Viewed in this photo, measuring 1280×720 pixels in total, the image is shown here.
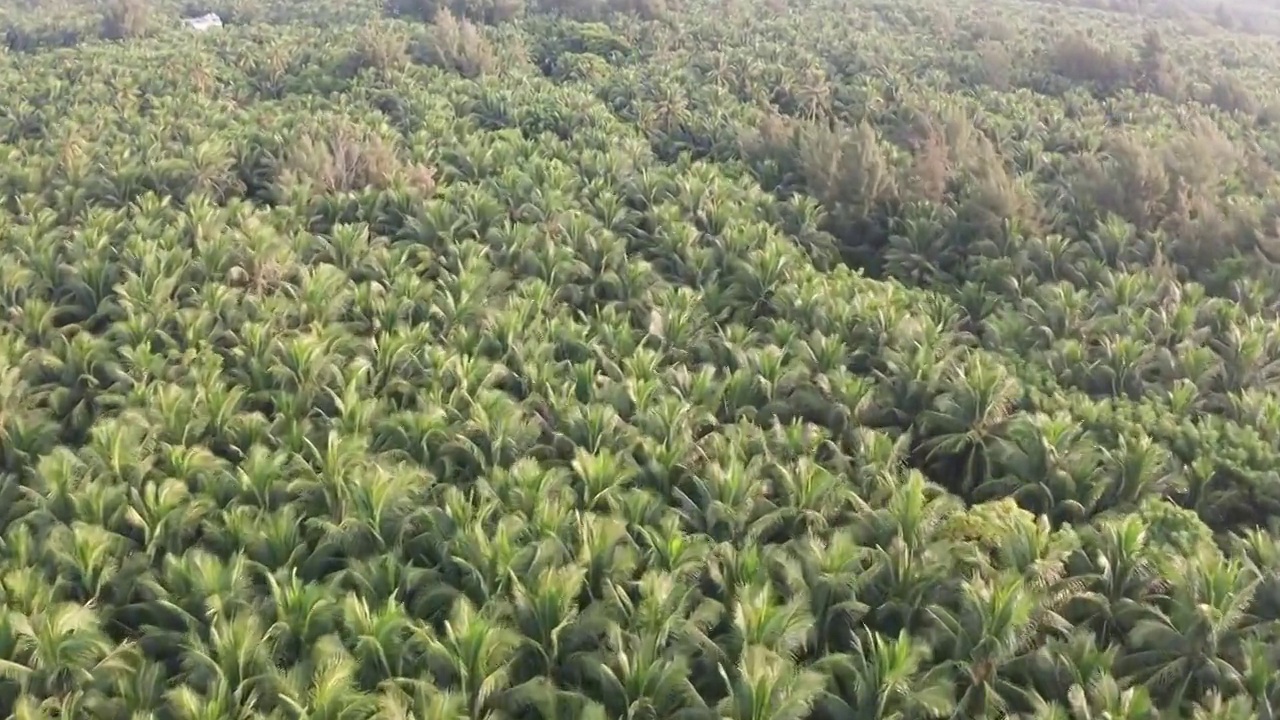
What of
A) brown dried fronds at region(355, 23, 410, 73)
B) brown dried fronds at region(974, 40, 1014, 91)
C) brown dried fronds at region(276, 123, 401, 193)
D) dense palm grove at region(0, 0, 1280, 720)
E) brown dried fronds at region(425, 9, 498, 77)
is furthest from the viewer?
brown dried fronds at region(974, 40, 1014, 91)

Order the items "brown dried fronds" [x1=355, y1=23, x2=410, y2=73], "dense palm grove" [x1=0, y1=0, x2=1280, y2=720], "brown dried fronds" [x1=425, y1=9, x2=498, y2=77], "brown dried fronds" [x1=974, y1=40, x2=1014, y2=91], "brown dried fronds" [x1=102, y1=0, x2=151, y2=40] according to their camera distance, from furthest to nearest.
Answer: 1. "brown dried fronds" [x1=102, y1=0, x2=151, y2=40]
2. "brown dried fronds" [x1=974, y1=40, x2=1014, y2=91]
3. "brown dried fronds" [x1=425, y1=9, x2=498, y2=77]
4. "brown dried fronds" [x1=355, y1=23, x2=410, y2=73]
5. "dense palm grove" [x1=0, y1=0, x2=1280, y2=720]

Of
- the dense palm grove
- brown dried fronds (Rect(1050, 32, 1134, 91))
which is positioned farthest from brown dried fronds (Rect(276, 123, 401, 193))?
brown dried fronds (Rect(1050, 32, 1134, 91))

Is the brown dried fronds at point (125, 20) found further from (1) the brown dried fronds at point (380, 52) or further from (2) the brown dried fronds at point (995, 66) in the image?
(2) the brown dried fronds at point (995, 66)

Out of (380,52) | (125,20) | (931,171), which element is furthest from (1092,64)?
(125,20)

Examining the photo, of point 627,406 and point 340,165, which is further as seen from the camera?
point 340,165

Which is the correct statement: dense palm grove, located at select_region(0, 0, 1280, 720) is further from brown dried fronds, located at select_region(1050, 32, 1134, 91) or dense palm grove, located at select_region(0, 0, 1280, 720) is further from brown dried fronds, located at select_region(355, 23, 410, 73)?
brown dried fronds, located at select_region(1050, 32, 1134, 91)

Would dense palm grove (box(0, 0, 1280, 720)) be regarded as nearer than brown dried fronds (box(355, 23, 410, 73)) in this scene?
Yes

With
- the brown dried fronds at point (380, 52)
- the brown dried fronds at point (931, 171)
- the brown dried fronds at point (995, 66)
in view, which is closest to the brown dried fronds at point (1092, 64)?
the brown dried fronds at point (995, 66)

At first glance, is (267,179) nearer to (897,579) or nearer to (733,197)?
(733,197)

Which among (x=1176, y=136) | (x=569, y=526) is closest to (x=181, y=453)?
(x=569, y=526)

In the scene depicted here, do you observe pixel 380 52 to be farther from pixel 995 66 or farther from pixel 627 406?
pixel 627 406
